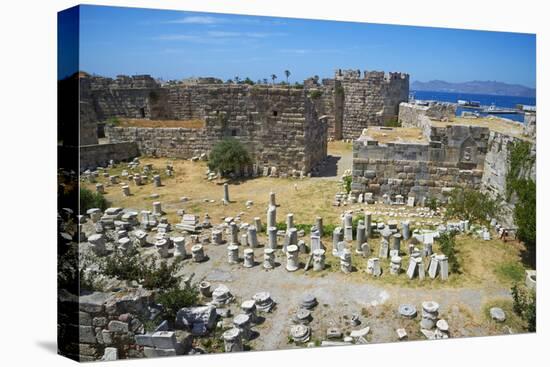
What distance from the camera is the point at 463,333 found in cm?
800

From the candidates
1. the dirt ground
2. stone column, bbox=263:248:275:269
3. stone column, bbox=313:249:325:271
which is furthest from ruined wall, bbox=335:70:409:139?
stone column, bbox=263:248:275:269

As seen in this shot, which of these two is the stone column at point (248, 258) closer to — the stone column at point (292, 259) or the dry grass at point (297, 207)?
the stone column at point (292, 259)

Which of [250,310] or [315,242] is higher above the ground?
[315,242]

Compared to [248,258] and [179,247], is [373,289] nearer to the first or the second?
[248,258]

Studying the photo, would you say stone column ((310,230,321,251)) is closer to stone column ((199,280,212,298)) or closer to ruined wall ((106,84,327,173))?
stone column ((199,280,212,298))

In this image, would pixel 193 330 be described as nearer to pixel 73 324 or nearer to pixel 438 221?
pixel 73 324

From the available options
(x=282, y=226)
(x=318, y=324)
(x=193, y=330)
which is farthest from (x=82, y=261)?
(x=282, y=226)

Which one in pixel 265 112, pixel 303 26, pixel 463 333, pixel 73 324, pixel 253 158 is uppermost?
pixel 303 26

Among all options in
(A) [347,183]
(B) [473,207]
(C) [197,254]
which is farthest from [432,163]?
(C) [197,254]

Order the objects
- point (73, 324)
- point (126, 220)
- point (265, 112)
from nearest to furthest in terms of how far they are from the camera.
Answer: point (73, 324), point (126, 220), point (265, 112)

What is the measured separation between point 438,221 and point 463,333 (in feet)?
10.7

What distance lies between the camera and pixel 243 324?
7281 mm

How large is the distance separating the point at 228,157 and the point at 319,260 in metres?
6.53

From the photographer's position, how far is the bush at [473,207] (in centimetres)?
1009
